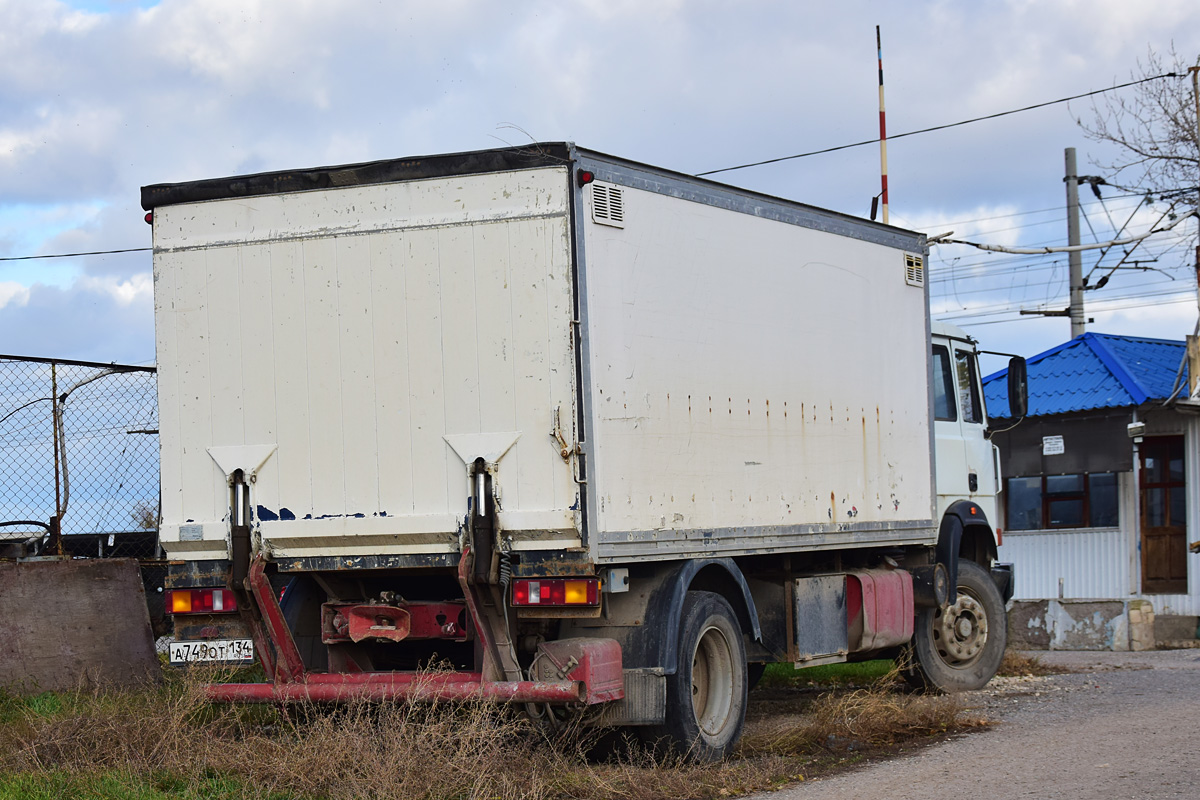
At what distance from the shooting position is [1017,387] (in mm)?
12109

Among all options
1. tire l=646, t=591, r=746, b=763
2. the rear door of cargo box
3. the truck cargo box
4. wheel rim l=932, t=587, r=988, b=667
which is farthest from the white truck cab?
the rear door of cargo box

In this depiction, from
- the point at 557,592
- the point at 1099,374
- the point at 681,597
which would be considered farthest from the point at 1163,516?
the point at 557,592

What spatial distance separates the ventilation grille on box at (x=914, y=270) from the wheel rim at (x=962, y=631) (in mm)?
2738

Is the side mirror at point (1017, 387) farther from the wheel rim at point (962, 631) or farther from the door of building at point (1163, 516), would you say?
the door of building at point (1163, 516)

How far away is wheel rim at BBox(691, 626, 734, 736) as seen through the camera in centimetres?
831

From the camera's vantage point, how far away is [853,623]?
33.4 feet

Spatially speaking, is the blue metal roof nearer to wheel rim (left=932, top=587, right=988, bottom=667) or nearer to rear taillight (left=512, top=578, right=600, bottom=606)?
wheel rim (left=932, top=587, right=988, bottom=667)

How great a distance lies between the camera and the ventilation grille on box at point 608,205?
7.51m

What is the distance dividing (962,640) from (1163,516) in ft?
28.8

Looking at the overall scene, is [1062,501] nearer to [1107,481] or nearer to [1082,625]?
[1107,481]

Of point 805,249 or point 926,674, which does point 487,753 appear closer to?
point 805,249

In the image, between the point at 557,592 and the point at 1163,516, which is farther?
the point at 1163,516

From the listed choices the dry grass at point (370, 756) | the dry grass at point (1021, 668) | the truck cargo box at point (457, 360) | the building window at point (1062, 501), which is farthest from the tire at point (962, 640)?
the building window at point (1062, 501)

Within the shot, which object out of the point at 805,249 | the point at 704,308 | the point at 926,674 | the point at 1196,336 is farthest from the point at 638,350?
the point at 1196,336
